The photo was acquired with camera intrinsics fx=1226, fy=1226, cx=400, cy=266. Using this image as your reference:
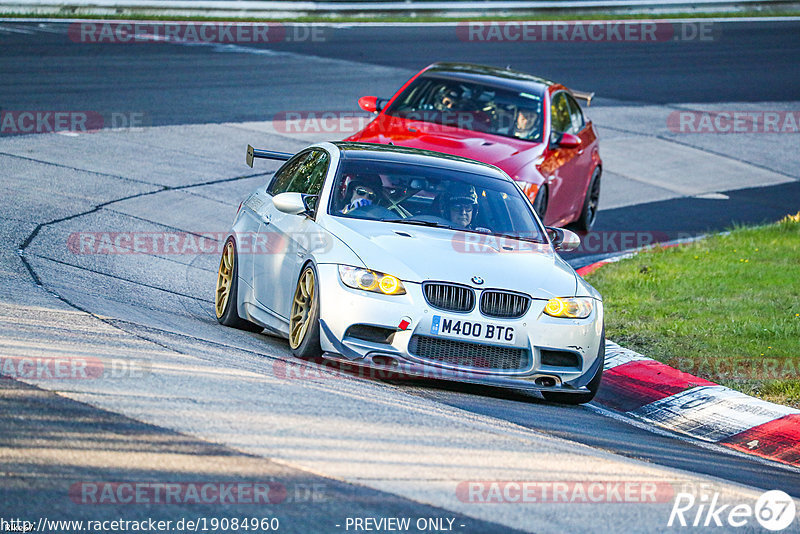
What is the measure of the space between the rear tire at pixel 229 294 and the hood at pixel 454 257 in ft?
3.86

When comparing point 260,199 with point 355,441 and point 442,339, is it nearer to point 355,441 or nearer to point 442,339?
point 442,339

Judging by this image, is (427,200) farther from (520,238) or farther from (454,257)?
(454,257)

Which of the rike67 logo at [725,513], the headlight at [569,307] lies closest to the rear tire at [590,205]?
the headlight at [569,307]

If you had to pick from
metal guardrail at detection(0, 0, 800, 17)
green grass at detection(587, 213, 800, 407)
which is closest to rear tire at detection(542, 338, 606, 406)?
green grass at detection(587, 213, 800, 407)

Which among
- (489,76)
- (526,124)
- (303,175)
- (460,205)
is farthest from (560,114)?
(460,205)

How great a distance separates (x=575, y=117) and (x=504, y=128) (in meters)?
1.76

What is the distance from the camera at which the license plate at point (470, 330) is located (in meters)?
7.44

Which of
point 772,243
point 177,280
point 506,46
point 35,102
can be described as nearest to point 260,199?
point 177,280

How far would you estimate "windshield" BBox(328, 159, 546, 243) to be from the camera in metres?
8.65

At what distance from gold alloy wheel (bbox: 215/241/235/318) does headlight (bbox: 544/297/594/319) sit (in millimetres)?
2674

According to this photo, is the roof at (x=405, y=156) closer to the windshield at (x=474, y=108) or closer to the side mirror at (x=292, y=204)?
the side mirror at (x=292, y=204)

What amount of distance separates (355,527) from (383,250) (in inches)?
125

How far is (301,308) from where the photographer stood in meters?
7.99

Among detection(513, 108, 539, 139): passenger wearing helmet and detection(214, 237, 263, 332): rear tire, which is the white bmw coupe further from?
detection(513, 108, 539, 139): passenger wearing helmet
